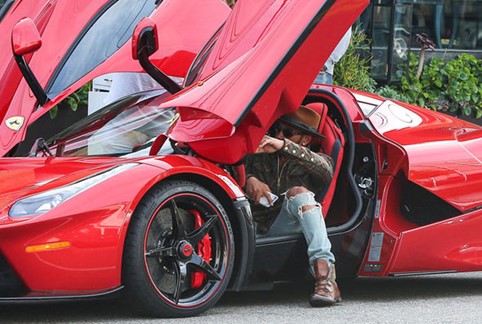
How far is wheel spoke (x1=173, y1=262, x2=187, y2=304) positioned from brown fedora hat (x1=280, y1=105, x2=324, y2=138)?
118 centimetres

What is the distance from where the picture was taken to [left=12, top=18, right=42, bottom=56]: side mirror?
244 inches

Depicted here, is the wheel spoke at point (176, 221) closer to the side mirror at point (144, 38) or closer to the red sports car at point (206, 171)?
the red sports car at point (206, 171)

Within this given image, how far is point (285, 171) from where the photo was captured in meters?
6.40

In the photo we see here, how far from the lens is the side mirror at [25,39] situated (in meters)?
6.19

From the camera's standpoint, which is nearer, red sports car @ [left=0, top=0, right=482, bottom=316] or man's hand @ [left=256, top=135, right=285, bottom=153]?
red sports car @ [left=0, top=0, right=482, bottom=316]

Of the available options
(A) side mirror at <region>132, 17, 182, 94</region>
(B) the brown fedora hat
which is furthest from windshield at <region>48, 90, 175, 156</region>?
(B) the brown fedora hat

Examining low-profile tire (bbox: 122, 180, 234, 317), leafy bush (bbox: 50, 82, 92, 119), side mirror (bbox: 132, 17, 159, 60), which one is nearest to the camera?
low-profile tire (bbox: 122, 180, 234, 317)

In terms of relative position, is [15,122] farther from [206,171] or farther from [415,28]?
[415,28]

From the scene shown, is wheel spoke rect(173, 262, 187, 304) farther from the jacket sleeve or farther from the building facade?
the building facade

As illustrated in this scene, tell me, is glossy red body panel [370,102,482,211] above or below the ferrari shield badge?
below

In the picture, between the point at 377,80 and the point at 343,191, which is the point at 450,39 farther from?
the point at 343,191

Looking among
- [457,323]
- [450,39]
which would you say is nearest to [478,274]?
[457,323]

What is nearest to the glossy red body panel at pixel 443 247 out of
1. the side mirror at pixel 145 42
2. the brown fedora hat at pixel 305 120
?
the brown fedora hat at pixel 305 120

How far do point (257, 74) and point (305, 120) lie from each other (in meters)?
0.81
